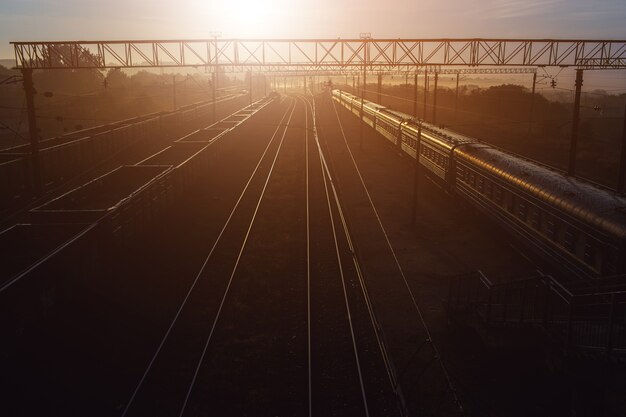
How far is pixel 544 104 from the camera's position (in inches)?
2436

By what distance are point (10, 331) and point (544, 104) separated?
2523 inches

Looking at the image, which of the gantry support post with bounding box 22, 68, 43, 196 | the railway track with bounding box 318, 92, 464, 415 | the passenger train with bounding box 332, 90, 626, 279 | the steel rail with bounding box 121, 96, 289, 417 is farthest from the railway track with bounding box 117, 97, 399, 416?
the gantry support post with bounding box 22, 68, 43, 196

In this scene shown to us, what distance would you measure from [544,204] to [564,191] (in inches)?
29.2

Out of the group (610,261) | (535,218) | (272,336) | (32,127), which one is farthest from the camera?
(32,127)

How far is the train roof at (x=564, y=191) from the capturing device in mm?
12578

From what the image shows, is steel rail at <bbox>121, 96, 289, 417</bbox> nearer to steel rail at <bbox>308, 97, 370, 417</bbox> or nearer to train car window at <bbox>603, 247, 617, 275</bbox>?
steel rail at <bbox>308, 97, 370, 417</bbox>

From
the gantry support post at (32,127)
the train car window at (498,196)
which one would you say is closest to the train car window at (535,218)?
the train car window at (498,196)

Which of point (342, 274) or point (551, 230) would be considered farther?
point (342, 274)

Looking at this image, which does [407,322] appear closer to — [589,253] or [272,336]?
[272,336]

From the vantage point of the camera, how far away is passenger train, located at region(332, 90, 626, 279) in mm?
12500

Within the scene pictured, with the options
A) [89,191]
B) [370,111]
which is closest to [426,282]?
[89,191]

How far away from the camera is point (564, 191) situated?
14.9m

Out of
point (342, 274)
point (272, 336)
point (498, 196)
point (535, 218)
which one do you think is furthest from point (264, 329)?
point (498, 196)

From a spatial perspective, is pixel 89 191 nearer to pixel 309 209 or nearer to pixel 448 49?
pixel 309 209
